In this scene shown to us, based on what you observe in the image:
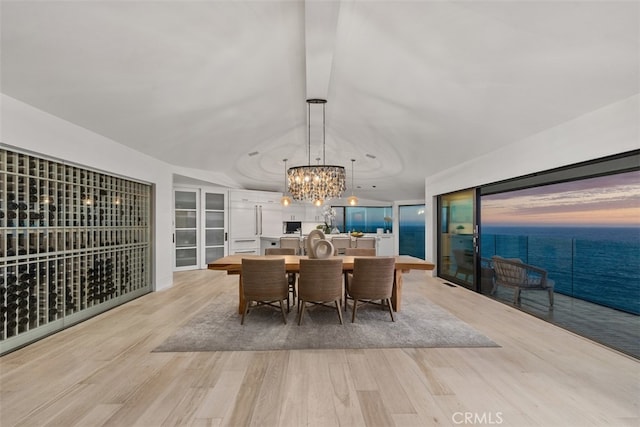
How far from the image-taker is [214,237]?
8273mm

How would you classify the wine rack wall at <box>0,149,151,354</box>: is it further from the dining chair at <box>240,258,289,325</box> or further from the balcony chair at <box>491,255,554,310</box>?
the balcony chair at <box>491,255,554,310</box>

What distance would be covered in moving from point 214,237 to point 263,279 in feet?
16.4

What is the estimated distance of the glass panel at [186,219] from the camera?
25.2 feet

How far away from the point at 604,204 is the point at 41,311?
6116 mm

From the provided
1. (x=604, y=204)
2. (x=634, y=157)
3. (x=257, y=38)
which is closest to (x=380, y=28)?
(x=257, y=38)

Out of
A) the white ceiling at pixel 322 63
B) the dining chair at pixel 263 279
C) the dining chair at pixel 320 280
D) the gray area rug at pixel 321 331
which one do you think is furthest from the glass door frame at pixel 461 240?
the dining chair at pixel 263 279

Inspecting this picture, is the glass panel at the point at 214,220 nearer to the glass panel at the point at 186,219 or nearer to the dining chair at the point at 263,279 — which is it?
the glass panel at the point at 186,219

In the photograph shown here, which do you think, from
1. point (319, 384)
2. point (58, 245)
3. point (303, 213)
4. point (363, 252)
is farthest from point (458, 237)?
point (58, 245)

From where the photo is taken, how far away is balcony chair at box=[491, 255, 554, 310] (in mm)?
4116

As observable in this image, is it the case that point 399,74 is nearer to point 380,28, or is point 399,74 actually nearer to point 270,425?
point 380,28

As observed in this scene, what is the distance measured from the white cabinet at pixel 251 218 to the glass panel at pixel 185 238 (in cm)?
96

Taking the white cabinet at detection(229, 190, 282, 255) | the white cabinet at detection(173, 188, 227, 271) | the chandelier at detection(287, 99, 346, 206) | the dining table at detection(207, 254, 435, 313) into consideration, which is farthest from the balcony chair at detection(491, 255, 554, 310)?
the white cabinet at detection(173, 188, 227, 271)

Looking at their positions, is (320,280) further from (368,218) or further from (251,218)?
(368,218)

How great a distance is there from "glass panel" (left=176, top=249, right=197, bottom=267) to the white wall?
6.45 m
